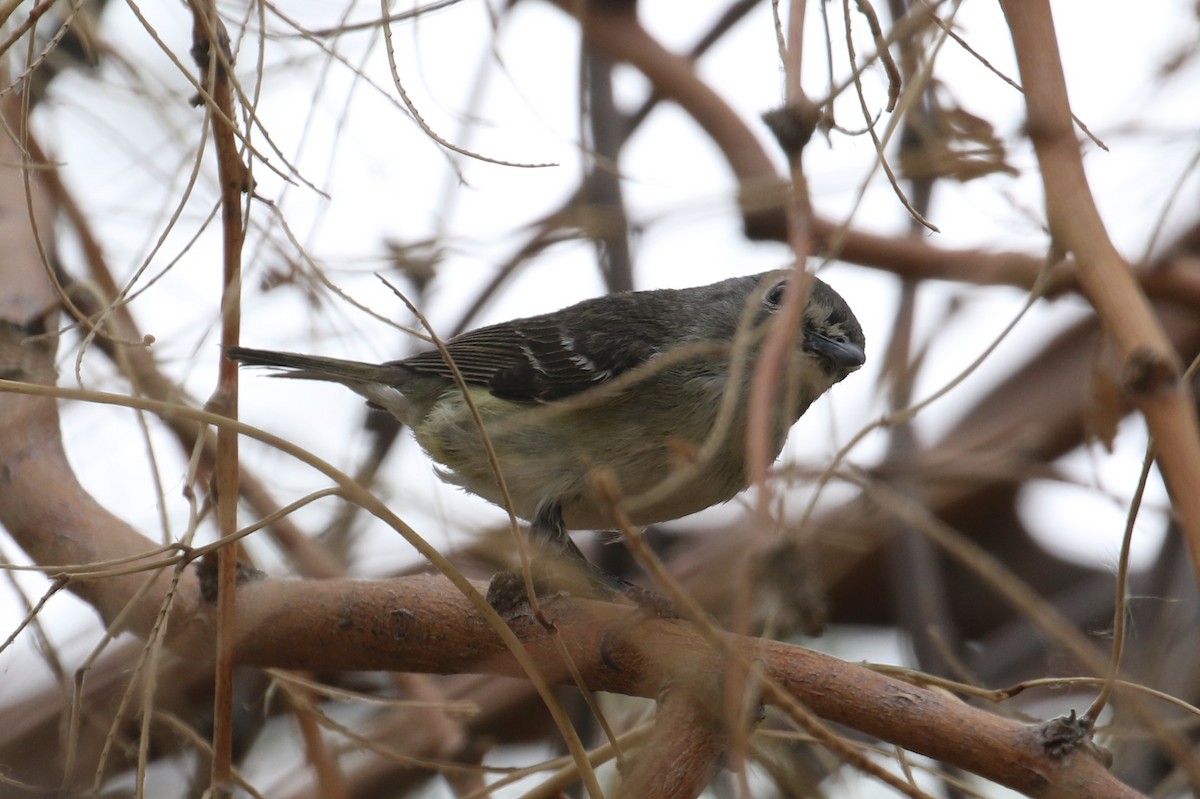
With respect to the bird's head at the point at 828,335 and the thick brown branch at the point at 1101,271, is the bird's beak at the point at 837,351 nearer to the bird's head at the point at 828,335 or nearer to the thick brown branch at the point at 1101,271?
the bird's head at the point at 828,335

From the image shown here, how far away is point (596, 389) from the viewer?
3.24m

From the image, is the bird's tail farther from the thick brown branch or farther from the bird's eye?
the thick brown branch

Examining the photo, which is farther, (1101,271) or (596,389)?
(596,389)

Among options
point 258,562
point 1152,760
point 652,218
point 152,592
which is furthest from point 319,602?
point 1152,760

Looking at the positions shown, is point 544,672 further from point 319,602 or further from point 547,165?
point 547,165

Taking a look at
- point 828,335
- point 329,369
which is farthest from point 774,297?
point 329,369

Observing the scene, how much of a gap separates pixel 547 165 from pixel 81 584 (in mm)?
1465

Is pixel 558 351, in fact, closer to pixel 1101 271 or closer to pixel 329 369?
pixel 329 369

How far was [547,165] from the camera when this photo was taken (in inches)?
89.7

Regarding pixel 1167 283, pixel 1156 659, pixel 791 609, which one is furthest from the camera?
pixel 1167 283

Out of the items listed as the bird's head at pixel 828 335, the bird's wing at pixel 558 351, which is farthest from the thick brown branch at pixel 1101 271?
the bird's wing at pixel 558 351

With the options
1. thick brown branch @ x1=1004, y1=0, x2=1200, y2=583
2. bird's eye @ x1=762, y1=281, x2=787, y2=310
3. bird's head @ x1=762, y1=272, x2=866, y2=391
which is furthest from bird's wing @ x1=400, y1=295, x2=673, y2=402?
thick brown branch @ x1=1004, y1=0, x2=1200, y2=583

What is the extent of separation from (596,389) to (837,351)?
2.82 feet

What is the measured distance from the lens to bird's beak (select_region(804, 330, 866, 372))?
3631 millimetres
